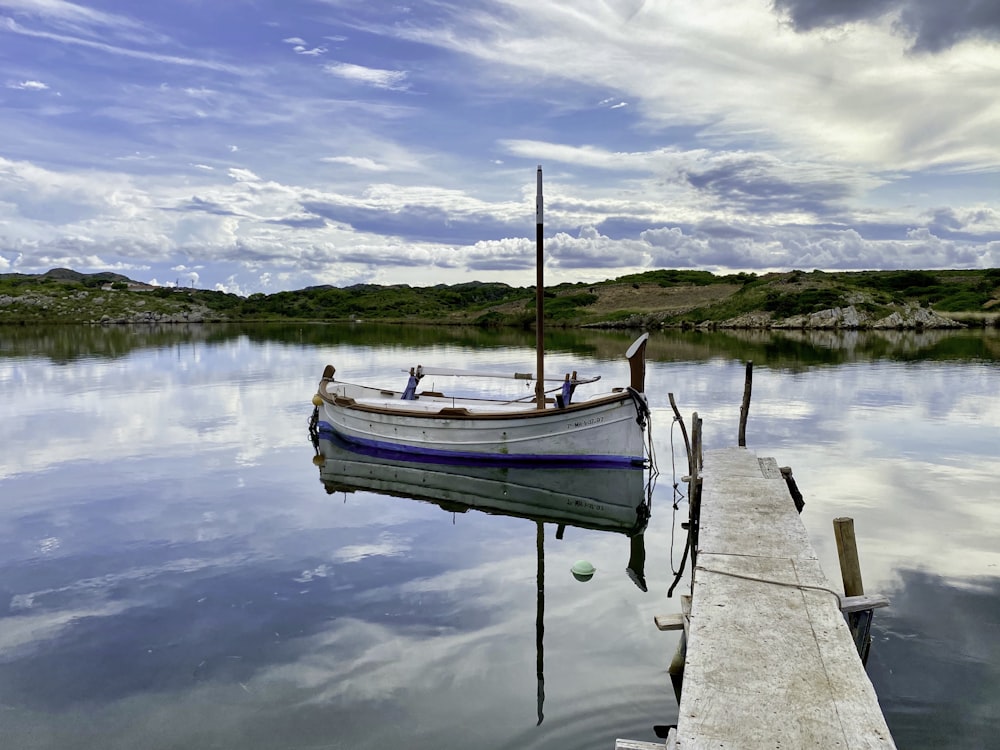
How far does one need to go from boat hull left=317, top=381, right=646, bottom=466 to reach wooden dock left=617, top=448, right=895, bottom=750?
422 inches

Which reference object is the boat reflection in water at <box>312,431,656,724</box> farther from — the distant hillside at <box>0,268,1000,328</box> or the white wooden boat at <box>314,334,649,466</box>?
the distant hillside at <box>0,268,1000,328</box>

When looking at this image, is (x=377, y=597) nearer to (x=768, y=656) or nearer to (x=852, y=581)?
(x=768, y=656)

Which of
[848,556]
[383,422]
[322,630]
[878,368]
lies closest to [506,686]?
[322,630]

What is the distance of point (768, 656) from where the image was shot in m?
7.08

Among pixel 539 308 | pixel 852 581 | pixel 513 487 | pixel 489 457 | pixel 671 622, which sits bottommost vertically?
pixel 513 487

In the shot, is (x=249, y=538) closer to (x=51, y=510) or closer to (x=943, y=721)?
(x=51, y=510)

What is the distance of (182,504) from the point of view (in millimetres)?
19375

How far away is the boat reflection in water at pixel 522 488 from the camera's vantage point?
18047 millimetres

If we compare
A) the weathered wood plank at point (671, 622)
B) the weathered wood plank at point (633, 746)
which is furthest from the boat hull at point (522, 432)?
the weathered wood plank at point (633, 746)

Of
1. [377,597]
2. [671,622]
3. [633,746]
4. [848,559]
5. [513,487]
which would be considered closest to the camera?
[633,746]

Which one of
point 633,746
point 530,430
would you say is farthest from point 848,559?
point 530,430

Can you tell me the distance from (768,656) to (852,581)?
3297mm

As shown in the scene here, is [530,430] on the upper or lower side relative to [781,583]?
lower

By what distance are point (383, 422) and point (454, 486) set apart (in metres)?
4.96
